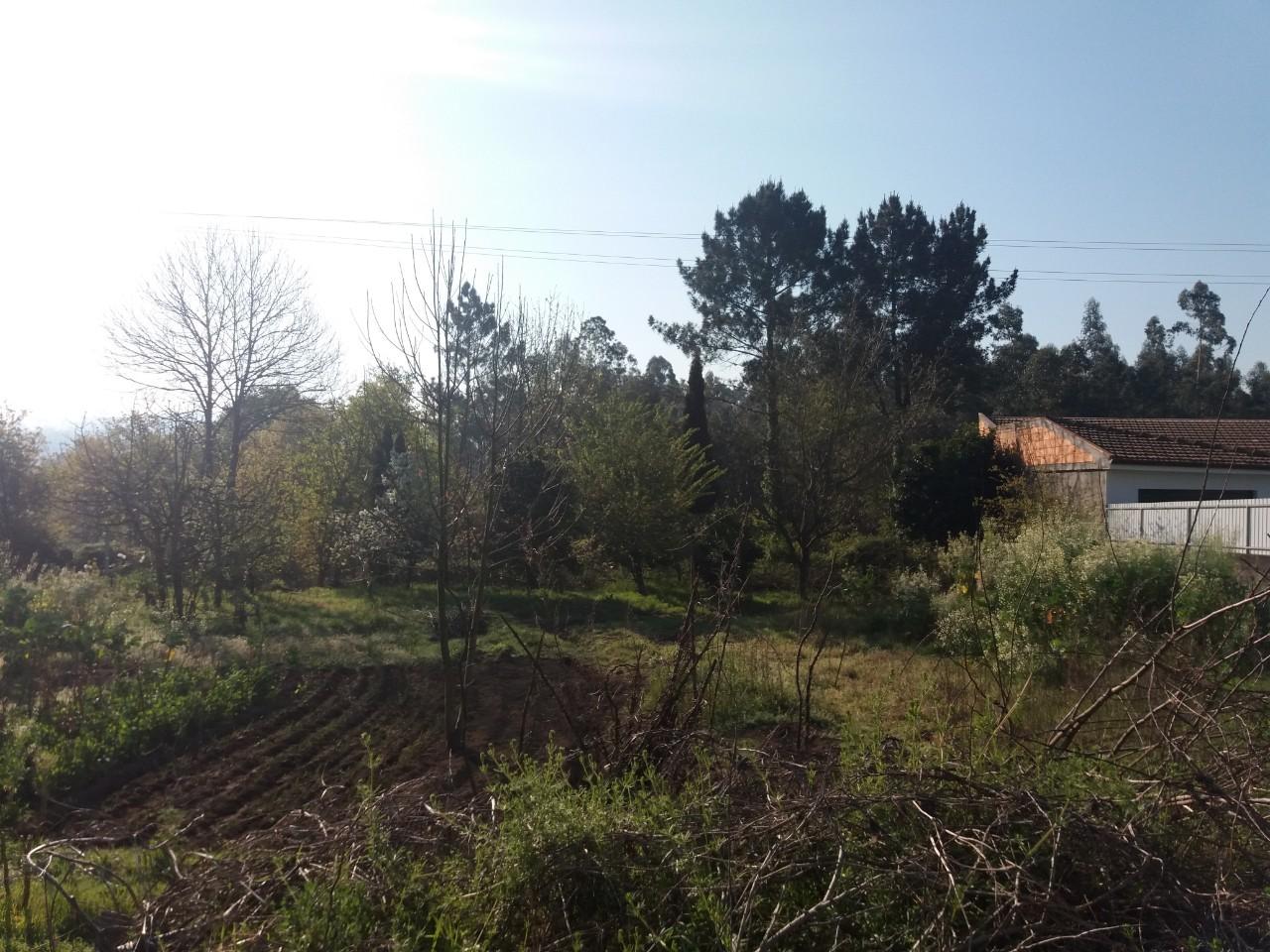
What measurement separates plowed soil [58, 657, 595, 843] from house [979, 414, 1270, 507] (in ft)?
52.1

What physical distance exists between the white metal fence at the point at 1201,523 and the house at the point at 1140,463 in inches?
119

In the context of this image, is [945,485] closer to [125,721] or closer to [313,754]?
[313,754]

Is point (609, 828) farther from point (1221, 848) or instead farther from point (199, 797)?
point (199, 797)

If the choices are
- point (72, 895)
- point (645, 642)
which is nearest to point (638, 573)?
point (645, 642)

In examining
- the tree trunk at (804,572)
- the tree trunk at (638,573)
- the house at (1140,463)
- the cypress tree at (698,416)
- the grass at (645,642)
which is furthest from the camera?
the cypress tree at (698,416)

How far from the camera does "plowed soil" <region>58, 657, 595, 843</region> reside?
6.31 metres

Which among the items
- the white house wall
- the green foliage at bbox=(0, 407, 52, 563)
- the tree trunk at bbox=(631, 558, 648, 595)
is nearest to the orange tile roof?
the white house wall

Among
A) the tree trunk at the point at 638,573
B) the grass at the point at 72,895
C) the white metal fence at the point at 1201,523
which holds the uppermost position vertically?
the white metal fence at the point at 1201,523

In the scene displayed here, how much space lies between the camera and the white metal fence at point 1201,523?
15.3 m

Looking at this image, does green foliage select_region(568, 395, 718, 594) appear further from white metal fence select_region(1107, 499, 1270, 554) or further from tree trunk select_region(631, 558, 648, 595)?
white metal fence select_region(1107, 499, 1270, 554)

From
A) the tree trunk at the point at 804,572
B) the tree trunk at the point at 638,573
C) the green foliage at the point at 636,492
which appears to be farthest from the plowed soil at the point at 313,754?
the tree trunk at the point at 638,573

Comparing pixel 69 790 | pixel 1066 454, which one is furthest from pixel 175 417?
pixel 1066 454

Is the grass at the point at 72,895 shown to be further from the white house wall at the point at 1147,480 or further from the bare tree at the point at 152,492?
the white house wall at the point at 1147,480

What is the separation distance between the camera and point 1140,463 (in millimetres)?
22141
